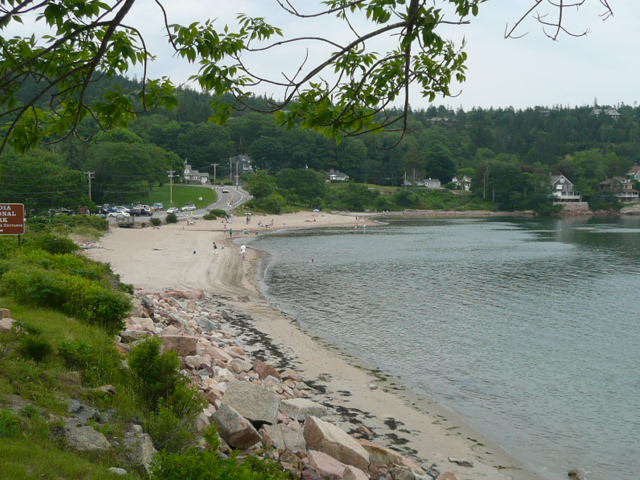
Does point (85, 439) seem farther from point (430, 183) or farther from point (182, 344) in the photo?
point (430, 183)

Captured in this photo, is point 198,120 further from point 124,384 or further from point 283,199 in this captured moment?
point 124,384

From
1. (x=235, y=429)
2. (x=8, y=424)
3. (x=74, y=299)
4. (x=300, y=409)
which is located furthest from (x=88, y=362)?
(x=300, y=409)

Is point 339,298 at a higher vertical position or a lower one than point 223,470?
lower

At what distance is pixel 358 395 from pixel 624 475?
6781mm

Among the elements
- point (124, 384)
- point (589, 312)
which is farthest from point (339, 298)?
point (124, 384)

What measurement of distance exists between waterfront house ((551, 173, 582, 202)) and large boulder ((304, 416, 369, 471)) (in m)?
160

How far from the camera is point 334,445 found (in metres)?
10.1

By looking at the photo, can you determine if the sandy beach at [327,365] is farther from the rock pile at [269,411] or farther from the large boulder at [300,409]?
the large boulder at [300,409]

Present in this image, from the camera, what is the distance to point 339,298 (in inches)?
1374

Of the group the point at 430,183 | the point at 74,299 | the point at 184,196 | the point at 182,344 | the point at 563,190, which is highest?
the point at 430,183

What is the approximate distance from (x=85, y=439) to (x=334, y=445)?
4240 millimetres

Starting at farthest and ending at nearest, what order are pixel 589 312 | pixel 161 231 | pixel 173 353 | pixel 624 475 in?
pixel 161 231 → pixel 589 312 → pixel 624 475 → pixel 173 353

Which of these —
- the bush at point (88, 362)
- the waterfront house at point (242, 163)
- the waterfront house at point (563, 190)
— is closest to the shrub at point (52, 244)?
the bush at point (88, 362)

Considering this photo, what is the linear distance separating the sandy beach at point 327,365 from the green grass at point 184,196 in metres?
54.4
